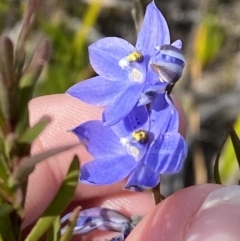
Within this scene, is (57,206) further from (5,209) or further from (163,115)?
(163,115)

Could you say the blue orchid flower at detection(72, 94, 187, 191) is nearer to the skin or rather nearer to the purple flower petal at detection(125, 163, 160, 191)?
the purple flower petal at detection(125, 163, 160, 191)

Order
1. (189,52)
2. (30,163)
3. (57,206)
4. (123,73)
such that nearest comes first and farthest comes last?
(30,163), (57,206), (123,73), (189,52)

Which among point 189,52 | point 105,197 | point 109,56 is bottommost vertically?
point 105,197

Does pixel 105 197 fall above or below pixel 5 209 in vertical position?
below

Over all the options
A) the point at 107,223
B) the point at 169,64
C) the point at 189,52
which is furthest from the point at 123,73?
the point at 189,52

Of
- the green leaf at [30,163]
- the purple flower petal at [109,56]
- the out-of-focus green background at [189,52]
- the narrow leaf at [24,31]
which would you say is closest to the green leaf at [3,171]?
the green leaf at [30,163]

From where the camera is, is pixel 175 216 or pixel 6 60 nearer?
pixel 6 60

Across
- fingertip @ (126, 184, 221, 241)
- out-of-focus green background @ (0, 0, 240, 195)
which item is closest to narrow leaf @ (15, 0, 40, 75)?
fingertip @ (126, 184, 221, 241)
